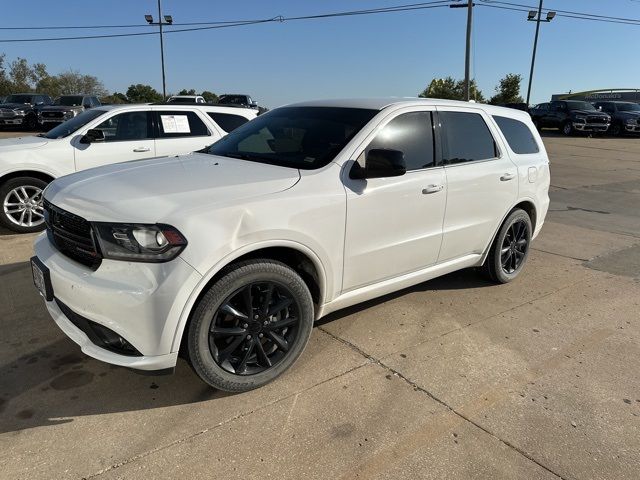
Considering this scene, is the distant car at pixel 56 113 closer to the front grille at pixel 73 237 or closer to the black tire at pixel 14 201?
the black tire at pixel 14 201

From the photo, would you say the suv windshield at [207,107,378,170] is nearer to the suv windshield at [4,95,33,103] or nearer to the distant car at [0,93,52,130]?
the distant car at [0,93,52,130]

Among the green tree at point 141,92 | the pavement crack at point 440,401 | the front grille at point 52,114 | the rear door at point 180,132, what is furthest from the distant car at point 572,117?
the green tree at point 141,92

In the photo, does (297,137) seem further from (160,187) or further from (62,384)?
(62,384)

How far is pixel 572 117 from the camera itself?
25.8 metres

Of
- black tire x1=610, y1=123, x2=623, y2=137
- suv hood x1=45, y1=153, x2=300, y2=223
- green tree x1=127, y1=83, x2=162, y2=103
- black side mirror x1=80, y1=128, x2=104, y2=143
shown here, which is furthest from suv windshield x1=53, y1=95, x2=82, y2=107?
green tree x1=127, y1=83, x2=162, y2=103

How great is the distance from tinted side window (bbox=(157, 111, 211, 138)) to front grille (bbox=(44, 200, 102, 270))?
440 cm

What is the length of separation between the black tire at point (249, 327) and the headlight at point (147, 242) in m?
0.31

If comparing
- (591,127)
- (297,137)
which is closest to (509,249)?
(297,137)

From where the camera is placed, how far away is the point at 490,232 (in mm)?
4445

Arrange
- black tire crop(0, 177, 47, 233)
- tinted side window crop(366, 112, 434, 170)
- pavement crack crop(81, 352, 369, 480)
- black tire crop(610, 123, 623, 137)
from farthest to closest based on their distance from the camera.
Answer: black tire crop(610, 123, 623, 137) < black tire crop(0, 177, 47, 233) < tinted side window crop(366, 112, 434, 170) < pavement crack crop(81, 352, 369, 480)

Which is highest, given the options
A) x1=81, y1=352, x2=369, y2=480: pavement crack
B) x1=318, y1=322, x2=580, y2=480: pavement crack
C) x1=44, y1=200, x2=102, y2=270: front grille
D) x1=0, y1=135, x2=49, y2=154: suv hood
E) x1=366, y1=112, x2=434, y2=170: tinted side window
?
x1=366, y1=112, x2=434, y2=170: tinted side window

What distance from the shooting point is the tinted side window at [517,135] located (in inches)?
184

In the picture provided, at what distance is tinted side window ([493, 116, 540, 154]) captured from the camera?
15.3 ft

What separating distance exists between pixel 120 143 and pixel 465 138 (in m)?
4.88
